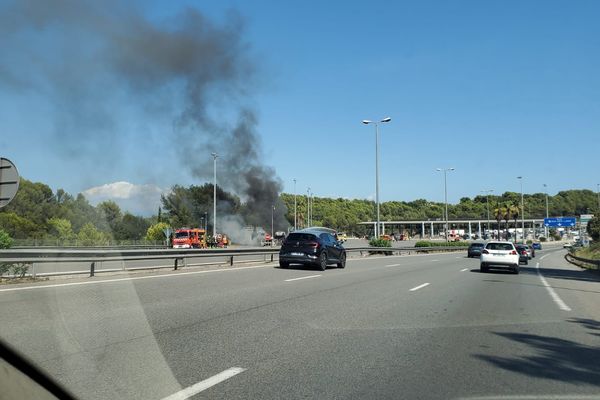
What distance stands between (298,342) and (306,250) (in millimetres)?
14667

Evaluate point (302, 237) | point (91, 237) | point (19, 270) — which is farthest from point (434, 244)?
point (19, 270)

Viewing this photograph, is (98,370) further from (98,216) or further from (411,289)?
(98,216)

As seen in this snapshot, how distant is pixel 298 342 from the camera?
7.41 meters

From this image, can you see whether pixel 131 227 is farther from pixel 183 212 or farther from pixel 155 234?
pixel 183 212

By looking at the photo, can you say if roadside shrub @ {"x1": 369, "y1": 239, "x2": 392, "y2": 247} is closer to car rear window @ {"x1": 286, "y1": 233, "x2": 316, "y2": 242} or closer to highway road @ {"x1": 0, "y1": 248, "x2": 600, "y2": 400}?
car rear window @ {"x1": 286, "y1": 233, "x2": 316, "y2": 242}

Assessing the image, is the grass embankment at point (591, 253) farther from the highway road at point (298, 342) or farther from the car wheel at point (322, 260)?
the highway road at point (298, 342)

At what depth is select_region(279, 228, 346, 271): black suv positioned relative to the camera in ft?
72.3

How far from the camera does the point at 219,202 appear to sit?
77688mm

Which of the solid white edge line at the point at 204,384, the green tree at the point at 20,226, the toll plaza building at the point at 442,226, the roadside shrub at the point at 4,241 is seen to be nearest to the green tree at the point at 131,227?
the green tree at the point at 20,226

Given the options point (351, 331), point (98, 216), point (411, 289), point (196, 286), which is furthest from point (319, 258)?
point (98, 216)

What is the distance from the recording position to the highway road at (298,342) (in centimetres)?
532

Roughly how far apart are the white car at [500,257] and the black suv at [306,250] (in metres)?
7.51

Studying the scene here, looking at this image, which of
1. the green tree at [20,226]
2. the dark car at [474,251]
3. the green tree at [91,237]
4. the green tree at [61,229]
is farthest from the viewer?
the dark car at [474,251]

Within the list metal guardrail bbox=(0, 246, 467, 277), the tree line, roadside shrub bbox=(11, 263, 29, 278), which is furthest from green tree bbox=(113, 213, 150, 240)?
roadside shrub bbox=(11, 263, 29, 278)
